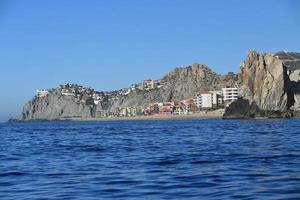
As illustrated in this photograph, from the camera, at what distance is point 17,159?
30000mm

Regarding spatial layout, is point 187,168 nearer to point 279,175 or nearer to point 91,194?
point 279,175

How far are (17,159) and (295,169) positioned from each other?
585 inches

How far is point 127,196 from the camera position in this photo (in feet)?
53.2

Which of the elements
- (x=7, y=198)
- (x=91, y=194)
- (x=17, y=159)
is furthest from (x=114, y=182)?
(x=17, y=159)

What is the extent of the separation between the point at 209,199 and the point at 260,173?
19.4 feet

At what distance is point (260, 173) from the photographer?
2078cm

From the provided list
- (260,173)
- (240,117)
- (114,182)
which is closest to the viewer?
(114,182)

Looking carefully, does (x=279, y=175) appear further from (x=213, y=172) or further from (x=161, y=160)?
(x=161, y=160)

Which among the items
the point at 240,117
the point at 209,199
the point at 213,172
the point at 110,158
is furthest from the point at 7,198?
the point at 240,117

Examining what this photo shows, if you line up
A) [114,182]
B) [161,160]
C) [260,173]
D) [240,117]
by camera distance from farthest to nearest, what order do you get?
[240,117]
[161,160]
[260,173]
[114,182]

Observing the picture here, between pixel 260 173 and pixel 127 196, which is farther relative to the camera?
pixel 260 173

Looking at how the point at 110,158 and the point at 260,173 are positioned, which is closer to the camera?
the point at 260,173

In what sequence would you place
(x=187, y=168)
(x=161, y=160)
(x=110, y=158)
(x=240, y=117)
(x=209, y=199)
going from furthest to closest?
1. (x=240, y=117)
2. (x=110, y=158)
3. (x=161, y=160)
4. (x=187, y=168)
5. (x=209, y=199)

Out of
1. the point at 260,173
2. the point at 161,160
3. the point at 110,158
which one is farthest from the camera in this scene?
the point at 110,158
